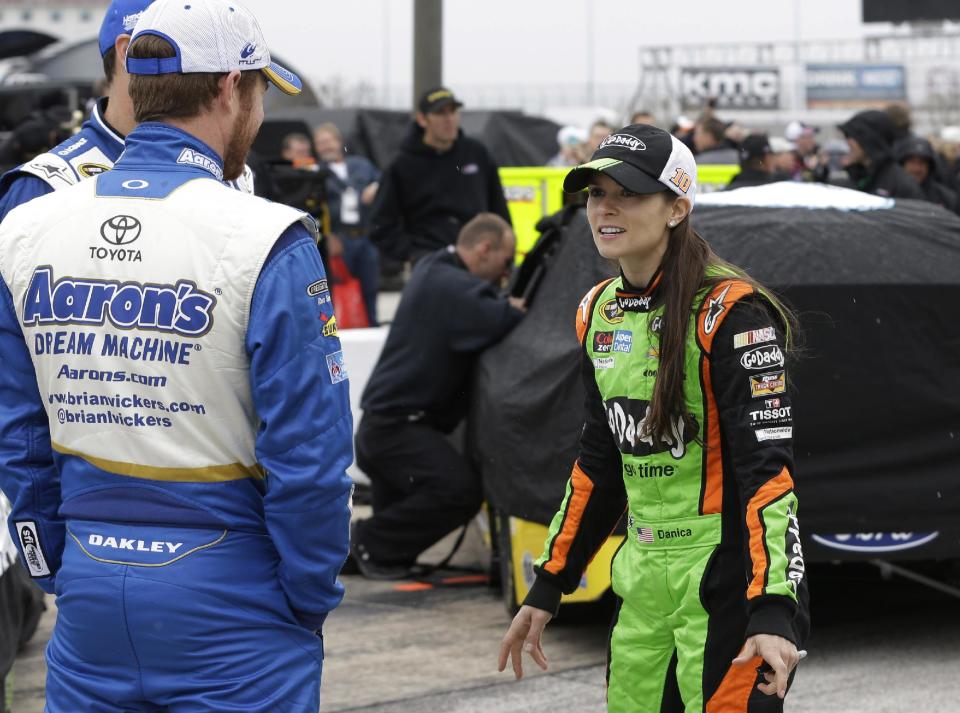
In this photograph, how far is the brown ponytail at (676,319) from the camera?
10.1 feet

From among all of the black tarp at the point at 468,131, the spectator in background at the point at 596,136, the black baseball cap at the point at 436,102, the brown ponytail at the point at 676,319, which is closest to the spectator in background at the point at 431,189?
the black baseball cap at the point at 436,102

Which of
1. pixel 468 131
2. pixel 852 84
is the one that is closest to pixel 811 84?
pixel 852 84

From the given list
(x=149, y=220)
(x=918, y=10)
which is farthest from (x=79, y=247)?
(x=918, y=10)

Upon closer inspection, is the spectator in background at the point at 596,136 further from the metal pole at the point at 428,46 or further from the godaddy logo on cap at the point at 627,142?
the godaddy logo on cap at the point at 627,142

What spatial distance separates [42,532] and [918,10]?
34.8 metres

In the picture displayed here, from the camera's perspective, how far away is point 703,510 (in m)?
3.09

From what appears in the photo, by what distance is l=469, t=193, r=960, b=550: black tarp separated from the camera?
5.54 meters

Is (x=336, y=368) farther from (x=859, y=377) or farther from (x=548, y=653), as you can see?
(x=548, y=653)

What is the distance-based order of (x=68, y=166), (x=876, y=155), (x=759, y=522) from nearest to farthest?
(x=759, y=522)
(x=68, y=166)
(x=876, y=155)

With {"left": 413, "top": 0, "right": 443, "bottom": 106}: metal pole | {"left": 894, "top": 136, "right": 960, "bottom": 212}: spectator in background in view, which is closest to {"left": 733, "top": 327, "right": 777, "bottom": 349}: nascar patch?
{"left": 894, "top": 136, "right": 960, "bottom": 212}: spectator in background

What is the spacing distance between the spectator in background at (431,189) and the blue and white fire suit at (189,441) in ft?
21.5

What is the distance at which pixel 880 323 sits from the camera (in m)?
5.61

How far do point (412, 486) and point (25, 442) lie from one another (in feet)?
14.6

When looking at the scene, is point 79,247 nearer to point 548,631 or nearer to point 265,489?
point 265,489
